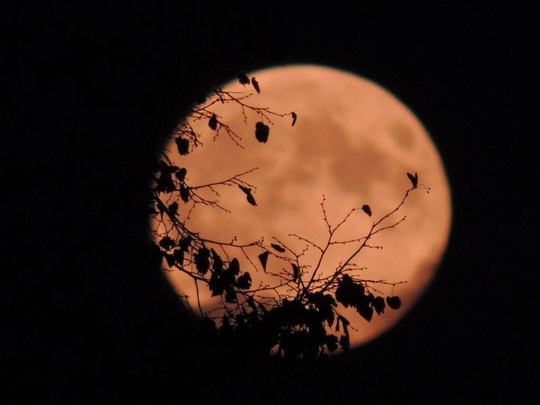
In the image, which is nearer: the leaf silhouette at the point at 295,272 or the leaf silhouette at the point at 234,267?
the leaf silhouette at the point at 234,267

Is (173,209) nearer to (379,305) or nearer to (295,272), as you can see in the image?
(295,272)

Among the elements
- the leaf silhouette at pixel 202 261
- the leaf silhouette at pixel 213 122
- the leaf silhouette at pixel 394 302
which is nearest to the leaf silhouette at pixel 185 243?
the leaf silhouette at pixel 202 261

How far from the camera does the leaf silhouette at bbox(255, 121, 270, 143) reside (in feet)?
14.5

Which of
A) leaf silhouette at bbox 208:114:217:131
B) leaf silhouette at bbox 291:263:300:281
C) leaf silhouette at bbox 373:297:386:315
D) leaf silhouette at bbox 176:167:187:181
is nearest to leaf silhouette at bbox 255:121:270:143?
leaf silhouette at bbox 208:114:217:131

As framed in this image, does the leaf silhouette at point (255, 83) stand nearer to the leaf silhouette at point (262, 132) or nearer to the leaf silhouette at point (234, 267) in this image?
the leaf silhouette at point (262, 132)

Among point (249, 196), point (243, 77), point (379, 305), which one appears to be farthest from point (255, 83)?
point (379, 305)

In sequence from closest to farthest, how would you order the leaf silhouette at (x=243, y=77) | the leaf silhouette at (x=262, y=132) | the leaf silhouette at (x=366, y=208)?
the leaf silhouette at (x=262, y=132) < the leaf silhouette at (x=243, y=77) < the leaf silhouette at (x=366, y=208)

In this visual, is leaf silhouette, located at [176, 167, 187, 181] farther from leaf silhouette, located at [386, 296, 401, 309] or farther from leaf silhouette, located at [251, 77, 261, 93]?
leaf silhouette, located at [386, 296, 401, 309]

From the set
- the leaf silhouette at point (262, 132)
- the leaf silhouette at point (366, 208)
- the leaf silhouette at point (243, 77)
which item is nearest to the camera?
the leaf silhouette at point (262, 132)

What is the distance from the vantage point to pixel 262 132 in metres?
4.44

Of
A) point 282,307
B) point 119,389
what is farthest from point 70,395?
point 282,307

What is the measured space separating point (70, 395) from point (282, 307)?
71.4 inches

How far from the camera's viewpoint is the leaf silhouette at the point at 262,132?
14.5 feet

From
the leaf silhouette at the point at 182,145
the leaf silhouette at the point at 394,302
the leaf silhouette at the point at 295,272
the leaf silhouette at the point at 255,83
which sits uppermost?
the leaf silhouette at the point at 255,83
